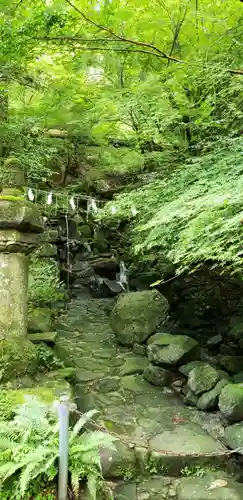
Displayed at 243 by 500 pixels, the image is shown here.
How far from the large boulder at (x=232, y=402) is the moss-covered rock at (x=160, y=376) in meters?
1.66

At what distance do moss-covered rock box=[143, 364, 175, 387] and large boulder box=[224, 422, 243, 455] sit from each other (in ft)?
6.94

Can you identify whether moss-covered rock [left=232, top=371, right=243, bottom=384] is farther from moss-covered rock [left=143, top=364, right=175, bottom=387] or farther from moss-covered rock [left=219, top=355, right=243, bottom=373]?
moss-covered rock [left=143, top=364, right=175, bottom=387]

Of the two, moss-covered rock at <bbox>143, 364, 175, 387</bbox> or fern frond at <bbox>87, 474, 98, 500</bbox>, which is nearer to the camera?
fern frond at <bbox>87, 474, 98, 500</bbox>

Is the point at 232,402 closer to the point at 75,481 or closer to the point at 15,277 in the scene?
the point at 75,481

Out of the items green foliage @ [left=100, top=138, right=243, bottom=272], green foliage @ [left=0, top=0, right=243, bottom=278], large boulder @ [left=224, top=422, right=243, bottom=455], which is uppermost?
green foliage @ [left=0, top=0, right=243, bottom=278]

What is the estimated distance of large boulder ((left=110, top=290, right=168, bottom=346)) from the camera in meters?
9.71

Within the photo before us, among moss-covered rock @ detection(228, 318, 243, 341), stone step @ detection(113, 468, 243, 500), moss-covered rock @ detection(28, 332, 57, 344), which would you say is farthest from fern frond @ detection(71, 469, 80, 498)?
moss-covered rock @ detection(228, 318, 243, 341)

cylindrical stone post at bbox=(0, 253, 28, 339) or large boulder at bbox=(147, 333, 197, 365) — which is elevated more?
cylindrical stone post at bbox=(0, 253, 28, 339)

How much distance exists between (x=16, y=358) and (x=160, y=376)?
332 cm

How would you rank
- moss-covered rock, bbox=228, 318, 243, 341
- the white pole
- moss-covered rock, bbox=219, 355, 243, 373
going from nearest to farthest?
the white pole, moss-covered rock, bbox=219, 355, 243, 373, moss-covered rock, bbox=228, 318, 243, 341

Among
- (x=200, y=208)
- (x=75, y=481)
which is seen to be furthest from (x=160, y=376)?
(x=200, y=208)

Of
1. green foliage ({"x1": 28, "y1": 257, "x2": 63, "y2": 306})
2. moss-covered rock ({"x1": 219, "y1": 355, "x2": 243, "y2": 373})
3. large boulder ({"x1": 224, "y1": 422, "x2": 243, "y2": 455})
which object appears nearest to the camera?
large boulder ({"x1": 224, "y1": 422, "x2": 243, "y2": 455})

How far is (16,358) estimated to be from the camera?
19.1 feet

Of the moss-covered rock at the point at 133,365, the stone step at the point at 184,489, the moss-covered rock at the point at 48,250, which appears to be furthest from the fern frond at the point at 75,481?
the moss-covered rock at the point at 48,250
